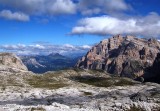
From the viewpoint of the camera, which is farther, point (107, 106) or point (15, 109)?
point (107, 106)

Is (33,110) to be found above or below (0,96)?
above

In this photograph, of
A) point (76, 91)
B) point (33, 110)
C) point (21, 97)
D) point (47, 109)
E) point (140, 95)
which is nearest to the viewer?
point (33, 110)

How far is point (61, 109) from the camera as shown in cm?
6450

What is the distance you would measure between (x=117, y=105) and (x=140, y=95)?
20.3 m

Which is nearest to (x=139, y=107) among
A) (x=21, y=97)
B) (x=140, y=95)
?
(x=140, y=95)

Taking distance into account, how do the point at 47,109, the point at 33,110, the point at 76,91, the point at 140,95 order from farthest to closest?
the point at 76,91
the point at 140,95
the point at 47,109
the point at 33,110

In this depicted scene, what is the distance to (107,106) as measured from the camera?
2913 inches

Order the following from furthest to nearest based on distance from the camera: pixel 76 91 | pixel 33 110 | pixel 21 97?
pixel 76 91 → pixel 21 97 → pixel 33 110

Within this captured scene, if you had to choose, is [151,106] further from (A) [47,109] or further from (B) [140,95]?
(A) [47,109]

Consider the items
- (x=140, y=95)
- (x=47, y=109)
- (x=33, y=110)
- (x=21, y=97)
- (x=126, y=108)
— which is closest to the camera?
(x=33, y=110)

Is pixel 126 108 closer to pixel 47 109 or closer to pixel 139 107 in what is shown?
pixel 139 107

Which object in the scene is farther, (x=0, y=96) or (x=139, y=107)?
(x=0, y=96)

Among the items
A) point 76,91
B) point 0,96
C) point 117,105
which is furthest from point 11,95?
point 117,105

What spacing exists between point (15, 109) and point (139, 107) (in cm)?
3219
